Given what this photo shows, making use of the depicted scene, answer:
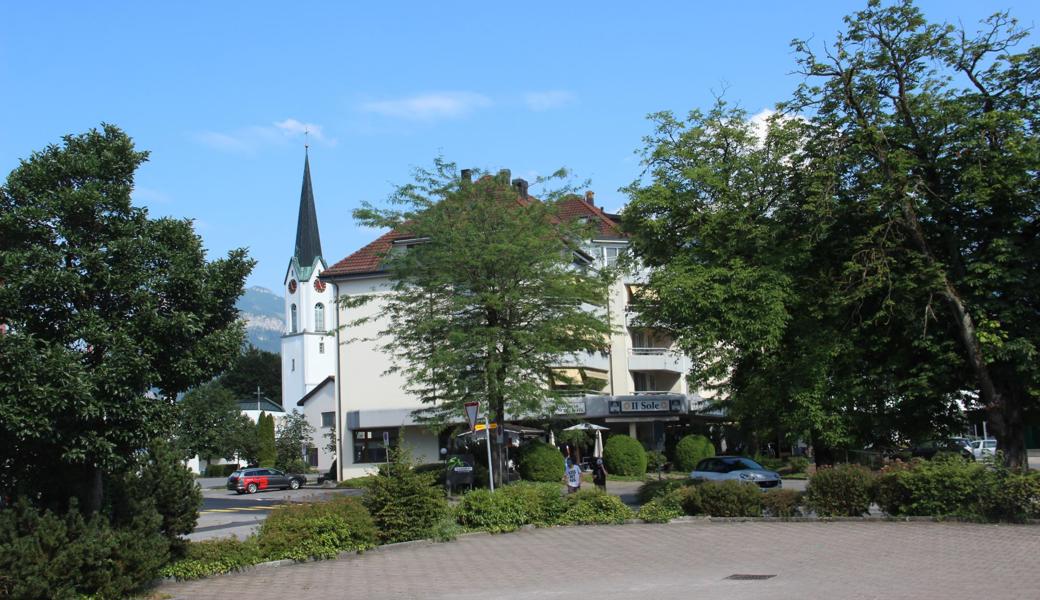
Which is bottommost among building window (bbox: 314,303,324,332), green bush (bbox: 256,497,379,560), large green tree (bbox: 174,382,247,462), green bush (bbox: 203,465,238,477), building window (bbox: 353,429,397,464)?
green bush (bbox: 256,497,379,560)

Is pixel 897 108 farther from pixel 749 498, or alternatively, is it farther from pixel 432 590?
pixel 432 590

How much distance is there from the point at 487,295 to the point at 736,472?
31.7 ft

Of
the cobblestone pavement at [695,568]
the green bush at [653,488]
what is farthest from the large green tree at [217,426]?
the cobblestone pavement at [695,568]

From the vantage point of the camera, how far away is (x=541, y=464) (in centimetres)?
3903

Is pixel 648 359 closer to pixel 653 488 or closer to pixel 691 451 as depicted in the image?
pixel 691 451

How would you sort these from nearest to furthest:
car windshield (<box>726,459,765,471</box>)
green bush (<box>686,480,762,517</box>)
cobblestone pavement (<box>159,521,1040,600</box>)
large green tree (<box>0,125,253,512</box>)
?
1. large green tree (<box>0,125,253,512</box>)
2. cobblestone pavement (<box>159,521,1040,600</box>)
3. green bush (<box>686,480,762,517</box>)
4. car windshield (<box>726,459,765,471</box>)

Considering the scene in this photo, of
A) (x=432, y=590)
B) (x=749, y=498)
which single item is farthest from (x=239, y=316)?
(x=749, y=498)

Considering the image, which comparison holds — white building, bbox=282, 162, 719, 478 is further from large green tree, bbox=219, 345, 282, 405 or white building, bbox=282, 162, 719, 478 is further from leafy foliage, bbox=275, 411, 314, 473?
large green tree, bbox=219, 345, 282, 405

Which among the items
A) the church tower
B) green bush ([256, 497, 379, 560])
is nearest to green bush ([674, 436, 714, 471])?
green bush ([256, 497, 379, 560])

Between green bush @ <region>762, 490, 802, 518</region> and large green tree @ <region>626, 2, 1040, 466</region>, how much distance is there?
4.40m

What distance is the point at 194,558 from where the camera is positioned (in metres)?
14.6

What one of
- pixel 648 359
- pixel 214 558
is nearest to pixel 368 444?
pixel 648 359

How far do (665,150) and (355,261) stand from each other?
29628mm

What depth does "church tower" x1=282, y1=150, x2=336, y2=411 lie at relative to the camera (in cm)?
9800
